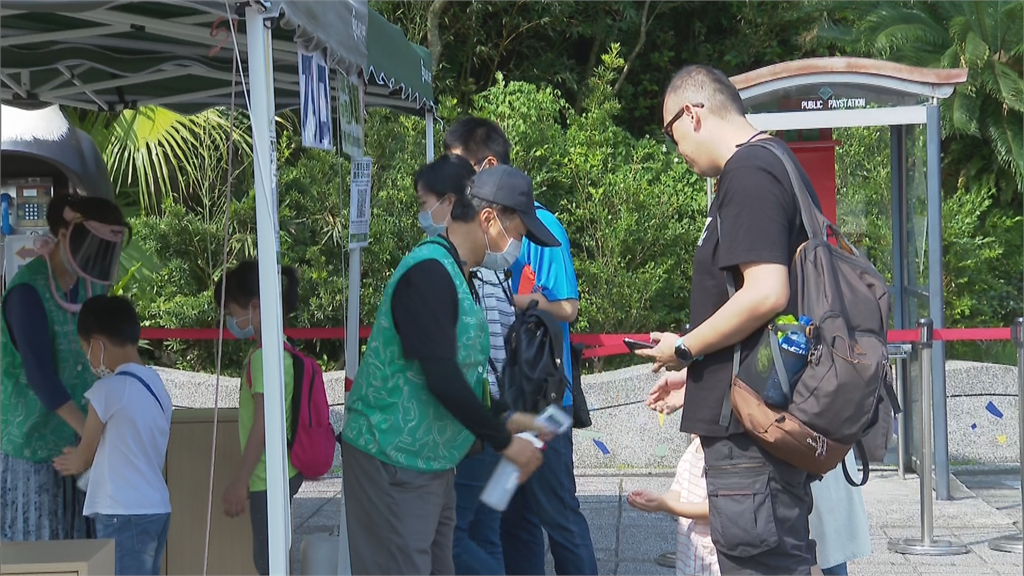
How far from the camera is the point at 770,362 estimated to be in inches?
118

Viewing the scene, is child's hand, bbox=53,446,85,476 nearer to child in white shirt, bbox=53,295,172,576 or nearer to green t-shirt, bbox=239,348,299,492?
child in white shirt, bbox=53,295,172,576

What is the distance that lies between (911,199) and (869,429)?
555 cm

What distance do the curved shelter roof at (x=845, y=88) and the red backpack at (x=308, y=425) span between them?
3880 mm

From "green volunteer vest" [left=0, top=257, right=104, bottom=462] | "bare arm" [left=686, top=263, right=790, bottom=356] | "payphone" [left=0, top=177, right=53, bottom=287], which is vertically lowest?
"green volunteer vest" [left=0, top=257, right=104, bottom=462]

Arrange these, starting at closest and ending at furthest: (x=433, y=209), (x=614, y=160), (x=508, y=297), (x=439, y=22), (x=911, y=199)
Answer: (x=433, y=209)
(x=508, y=297)
(x=911, y=199)
(x=614, y=160)
(x=439, y=22)

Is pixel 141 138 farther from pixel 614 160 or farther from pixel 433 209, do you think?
pixel 433 209

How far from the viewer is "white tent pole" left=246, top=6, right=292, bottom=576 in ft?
11.6

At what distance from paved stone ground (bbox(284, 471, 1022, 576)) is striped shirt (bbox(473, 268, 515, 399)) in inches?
75.7

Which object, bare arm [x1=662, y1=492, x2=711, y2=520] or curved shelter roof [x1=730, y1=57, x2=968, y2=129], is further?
curved shelter roof [x1=730, y1=57, x2=968, y2=129]

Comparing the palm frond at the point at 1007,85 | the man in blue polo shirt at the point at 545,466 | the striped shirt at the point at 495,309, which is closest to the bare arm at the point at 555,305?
the man in blue polo shirt at the point at 545,466

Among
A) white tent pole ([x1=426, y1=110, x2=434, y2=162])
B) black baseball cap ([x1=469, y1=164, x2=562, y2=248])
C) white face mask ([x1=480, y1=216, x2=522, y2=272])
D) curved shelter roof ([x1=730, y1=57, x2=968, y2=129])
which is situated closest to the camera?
black baseball cap ([x1=469, y1=164, x2=562, y2=248])

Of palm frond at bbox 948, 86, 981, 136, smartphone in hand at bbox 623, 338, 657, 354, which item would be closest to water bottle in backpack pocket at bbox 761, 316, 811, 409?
smartphone in hand at bbox 623, 338, 657, 354

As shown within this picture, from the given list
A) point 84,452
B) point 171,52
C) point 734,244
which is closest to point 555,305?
point 734,244

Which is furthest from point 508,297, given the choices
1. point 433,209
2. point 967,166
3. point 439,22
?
point 967,166
